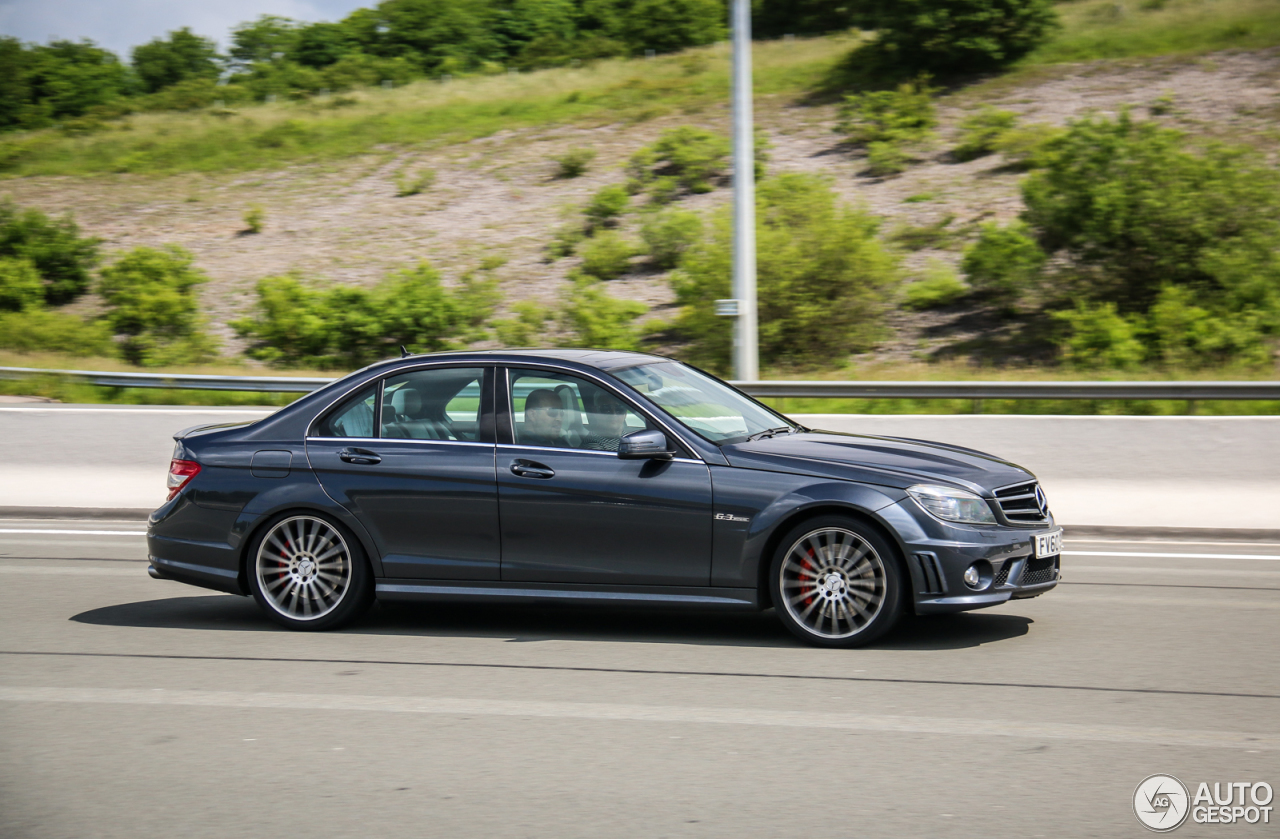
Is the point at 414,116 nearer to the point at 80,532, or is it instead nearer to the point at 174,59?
the point at 174,59

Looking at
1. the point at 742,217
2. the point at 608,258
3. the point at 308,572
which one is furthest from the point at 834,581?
the point at 608,258

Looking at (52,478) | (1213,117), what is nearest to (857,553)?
(52,478)

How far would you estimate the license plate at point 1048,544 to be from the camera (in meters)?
6.62

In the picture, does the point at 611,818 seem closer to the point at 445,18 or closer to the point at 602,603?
the point at 602,603

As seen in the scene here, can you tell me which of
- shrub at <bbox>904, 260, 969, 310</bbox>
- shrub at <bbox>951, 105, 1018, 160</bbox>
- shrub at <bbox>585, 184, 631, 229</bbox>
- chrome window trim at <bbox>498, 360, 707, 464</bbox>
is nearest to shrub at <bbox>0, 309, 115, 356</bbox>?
shrub at <bbox>585, 184, 631, 229</bbox>

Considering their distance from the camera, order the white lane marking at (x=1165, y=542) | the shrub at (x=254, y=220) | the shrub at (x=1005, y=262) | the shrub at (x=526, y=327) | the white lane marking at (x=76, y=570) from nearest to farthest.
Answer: the white lane marking at (x=76, y=570)
the white lane marking at (x=1165, y=542)
the shrub at (x=1005, y=262)
the shrub at (x=526, y=327)
the shrub at (x=254, y=220)

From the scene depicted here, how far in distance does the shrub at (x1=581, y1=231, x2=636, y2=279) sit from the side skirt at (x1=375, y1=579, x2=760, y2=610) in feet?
89.1

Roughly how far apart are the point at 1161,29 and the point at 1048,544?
4512 centimetres

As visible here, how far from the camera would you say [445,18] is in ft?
258

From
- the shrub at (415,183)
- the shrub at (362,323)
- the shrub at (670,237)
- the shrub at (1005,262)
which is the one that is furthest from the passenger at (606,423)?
the shrub at (415,183)

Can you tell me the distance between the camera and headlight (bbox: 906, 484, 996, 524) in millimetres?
6414

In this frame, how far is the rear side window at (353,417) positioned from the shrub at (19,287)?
3237 centimetres

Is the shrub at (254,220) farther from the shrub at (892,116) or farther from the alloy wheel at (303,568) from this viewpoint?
the alloy wheel at (303,568)

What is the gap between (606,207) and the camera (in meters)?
38.6
